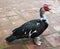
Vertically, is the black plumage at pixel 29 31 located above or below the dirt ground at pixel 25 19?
above

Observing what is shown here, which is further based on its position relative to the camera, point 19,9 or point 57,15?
point 19,9

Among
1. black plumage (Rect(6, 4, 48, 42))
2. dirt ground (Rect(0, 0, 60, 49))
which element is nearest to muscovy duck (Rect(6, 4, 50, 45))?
black plumage (Rect(6, 4, 48, 42))

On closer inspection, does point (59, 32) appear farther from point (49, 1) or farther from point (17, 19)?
A: point (49, 1)

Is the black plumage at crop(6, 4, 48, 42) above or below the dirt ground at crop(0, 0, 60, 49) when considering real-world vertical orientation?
above

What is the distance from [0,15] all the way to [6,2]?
1.00 m

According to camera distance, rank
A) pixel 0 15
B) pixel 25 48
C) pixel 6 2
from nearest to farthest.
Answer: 1. pixel 25 48
2. pixel 0 15
3. pixel 6 2

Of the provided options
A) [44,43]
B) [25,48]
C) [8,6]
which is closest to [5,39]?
[25,48]

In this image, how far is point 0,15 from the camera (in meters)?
3.69

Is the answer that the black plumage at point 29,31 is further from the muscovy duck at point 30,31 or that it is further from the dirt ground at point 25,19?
the dirt ground at point 25,19

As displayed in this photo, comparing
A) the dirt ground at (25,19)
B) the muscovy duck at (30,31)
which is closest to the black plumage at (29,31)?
the muscovy duck at (30,31)

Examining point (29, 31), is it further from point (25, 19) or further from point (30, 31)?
point (25, 19)

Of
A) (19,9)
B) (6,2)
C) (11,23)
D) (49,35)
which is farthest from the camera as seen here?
(6,2)

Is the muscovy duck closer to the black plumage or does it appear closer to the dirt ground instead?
the black plumage

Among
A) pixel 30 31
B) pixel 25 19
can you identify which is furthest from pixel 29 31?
pixel 25 19
